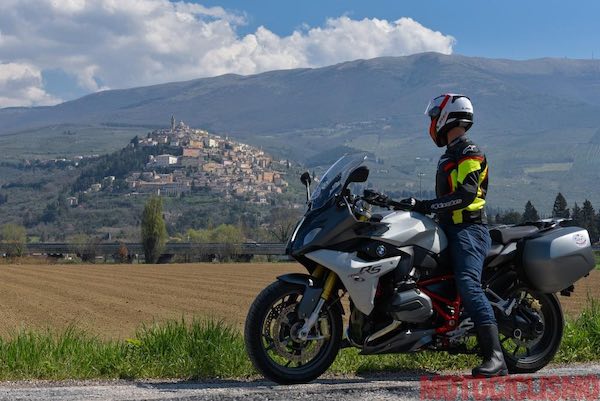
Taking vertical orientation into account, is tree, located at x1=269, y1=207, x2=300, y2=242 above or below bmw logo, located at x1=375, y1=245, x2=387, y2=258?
below

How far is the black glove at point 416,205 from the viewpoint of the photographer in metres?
→ 6.74

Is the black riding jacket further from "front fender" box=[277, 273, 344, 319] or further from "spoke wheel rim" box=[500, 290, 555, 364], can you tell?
"front fender" box=[277, 273, 344, 319]

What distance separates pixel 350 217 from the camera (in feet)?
21.2

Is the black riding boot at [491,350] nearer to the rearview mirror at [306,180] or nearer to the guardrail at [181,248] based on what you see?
the rearview mirror at [306,180]

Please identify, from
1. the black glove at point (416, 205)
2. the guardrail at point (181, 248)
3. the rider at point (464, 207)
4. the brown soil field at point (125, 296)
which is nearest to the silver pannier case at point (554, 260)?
the rider at point (464, 207)

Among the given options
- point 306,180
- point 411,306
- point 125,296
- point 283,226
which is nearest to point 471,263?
point 411,306

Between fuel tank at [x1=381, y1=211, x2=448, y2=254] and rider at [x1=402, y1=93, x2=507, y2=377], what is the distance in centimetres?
8

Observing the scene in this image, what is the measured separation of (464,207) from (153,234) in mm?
109309

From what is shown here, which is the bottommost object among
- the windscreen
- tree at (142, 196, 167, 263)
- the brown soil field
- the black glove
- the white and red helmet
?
the brown soil field

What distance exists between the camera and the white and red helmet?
273 inches

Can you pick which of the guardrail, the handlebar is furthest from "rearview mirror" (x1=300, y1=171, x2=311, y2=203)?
the guardrail

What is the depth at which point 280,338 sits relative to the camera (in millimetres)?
6426

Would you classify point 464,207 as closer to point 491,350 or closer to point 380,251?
point 380,251

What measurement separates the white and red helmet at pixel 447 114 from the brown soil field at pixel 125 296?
1733cm
